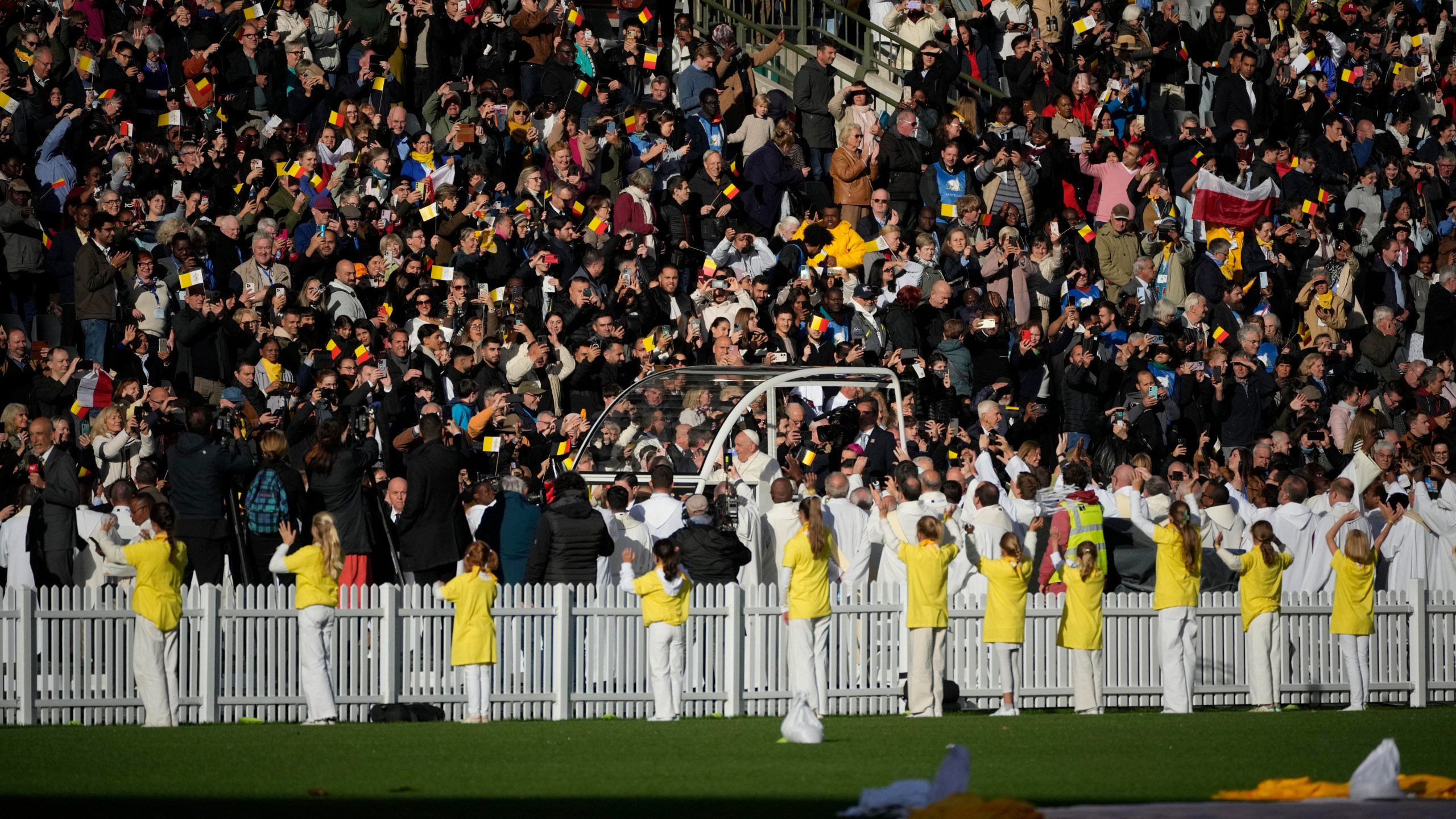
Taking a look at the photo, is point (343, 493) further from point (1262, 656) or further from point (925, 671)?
point (1262, 656)

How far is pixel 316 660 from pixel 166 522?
1.49m

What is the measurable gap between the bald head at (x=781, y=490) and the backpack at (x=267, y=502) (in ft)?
13.7

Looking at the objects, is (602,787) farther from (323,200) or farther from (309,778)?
(323,200)

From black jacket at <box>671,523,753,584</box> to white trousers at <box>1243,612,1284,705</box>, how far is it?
4.41m

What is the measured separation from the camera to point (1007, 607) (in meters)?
17.8

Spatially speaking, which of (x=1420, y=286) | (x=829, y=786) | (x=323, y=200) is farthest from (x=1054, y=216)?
(x=829, y=786)

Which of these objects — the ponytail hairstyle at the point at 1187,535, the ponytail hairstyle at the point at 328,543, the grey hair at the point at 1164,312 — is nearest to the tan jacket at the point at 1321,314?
the grey hair at the point at 1164,312

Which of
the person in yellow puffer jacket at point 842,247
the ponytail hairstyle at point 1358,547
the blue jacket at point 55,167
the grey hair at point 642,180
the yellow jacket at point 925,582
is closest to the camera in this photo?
the yellow jacket at point 925,582

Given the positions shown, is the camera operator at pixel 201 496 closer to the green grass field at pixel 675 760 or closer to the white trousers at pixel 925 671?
the green grass field at pixel 675 760

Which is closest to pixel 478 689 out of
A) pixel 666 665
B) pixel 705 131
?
pixel 666 665

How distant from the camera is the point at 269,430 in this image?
1855cm

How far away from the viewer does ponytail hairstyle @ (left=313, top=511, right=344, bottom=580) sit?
16.2 meters

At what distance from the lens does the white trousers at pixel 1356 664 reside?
19.1 meters

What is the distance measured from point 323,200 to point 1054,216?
9.35m
